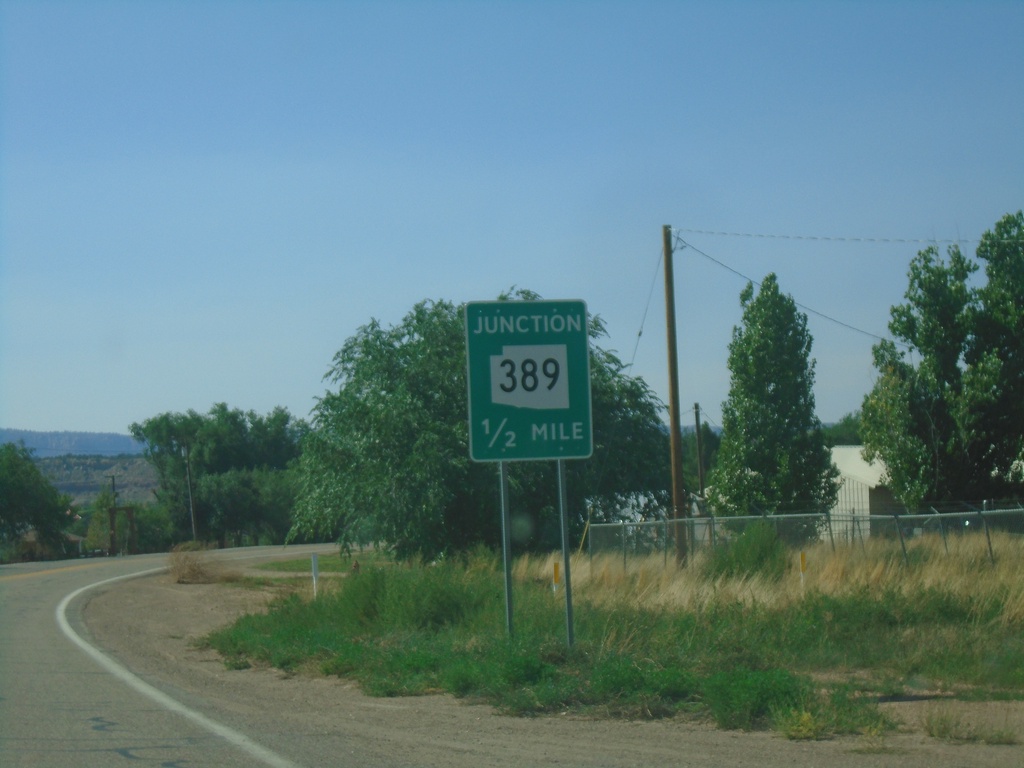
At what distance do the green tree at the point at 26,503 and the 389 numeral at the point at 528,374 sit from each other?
8579cm

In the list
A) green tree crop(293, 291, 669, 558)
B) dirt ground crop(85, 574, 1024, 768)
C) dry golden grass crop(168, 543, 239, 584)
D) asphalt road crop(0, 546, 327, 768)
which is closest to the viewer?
dirt ground crop(85, 574, 1024, 768)

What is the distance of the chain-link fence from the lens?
21234 millimetres

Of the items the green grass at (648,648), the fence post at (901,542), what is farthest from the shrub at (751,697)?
the fence post at (901,542)

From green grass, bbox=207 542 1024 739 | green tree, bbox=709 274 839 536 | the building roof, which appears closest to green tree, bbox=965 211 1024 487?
green tree, bbox=709 274 839 536

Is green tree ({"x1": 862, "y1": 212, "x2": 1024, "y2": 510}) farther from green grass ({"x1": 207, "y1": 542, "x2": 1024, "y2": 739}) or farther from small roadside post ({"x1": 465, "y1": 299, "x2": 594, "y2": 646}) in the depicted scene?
small roadside post ({"x1": 465, "y1": 299, "x2": 594, "y2": 646})

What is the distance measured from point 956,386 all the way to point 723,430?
24.6ft

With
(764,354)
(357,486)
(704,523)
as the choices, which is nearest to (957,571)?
(704,523)

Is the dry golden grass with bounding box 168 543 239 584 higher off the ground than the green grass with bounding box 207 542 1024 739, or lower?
lower

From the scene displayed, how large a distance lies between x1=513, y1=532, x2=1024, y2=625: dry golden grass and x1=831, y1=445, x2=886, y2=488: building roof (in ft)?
96.0

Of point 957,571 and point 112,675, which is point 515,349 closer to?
point 112,675

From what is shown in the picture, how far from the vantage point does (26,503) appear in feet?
288

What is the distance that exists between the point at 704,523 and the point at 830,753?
17.1m

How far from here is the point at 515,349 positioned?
1099 centimetres

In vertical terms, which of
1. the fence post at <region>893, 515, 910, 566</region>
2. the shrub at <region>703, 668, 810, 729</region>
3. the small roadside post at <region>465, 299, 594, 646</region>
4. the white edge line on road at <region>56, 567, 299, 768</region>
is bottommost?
the white edge line on road at <region>56, 567, 299, 768</region>
